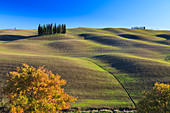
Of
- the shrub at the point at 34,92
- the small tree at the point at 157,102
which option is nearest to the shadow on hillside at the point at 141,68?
the small tree at the point at 157,102

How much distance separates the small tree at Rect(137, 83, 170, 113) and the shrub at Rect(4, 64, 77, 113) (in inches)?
326

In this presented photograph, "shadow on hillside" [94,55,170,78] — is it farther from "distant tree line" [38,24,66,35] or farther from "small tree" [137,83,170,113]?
"distant tree line" [38,24,66,35]

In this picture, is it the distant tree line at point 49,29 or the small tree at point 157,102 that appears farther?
the distant tree line at point 49,29

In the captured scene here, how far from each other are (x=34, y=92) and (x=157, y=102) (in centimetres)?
1188

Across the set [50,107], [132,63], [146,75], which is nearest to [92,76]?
[146,75]

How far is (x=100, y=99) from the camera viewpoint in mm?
21891

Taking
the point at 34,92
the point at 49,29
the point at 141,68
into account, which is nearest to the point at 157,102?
the point at 34,92

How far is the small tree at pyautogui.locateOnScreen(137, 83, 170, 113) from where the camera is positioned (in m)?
12.8

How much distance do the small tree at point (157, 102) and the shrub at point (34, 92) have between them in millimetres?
8277

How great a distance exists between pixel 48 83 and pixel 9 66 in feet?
73.5

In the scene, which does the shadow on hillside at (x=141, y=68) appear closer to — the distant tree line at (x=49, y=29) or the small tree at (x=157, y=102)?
the small tree at (x=157, y=102)

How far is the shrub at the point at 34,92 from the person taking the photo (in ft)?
37.9

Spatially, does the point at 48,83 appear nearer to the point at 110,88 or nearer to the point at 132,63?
the point at 110,88

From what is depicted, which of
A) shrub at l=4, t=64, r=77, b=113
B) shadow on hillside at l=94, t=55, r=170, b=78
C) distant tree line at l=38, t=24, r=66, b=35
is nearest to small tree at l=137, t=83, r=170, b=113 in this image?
shrub at l=4, t=64, r=77, b=113
